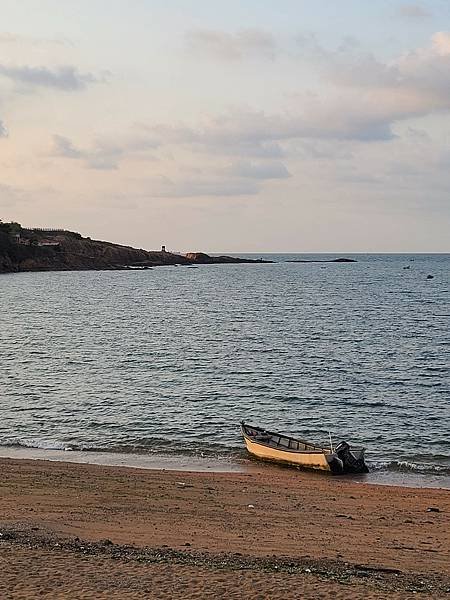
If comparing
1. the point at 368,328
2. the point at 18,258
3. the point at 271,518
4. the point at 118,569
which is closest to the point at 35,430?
the point at 271,518

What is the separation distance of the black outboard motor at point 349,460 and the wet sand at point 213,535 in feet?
2.82

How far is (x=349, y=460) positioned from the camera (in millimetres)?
26516

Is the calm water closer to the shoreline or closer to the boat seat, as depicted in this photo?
the shoreline

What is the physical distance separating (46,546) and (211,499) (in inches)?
273

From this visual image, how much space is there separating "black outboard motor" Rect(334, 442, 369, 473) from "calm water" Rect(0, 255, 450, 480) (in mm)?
1195

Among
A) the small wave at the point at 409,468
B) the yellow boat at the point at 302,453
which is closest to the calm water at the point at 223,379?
the small wave at the point at 409,468

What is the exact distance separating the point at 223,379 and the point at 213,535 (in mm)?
26595

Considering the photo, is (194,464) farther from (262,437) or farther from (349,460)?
(349,460)

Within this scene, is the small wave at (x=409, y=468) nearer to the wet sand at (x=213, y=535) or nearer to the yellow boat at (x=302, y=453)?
the yellow boat at (x=302, y=453)

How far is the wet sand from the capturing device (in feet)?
44.1

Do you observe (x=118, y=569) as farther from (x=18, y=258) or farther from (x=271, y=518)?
(x=18, y=258)

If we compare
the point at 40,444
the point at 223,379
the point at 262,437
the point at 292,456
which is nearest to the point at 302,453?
the point at 292,456

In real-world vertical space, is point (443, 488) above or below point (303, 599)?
below

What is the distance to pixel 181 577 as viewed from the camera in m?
13.8
